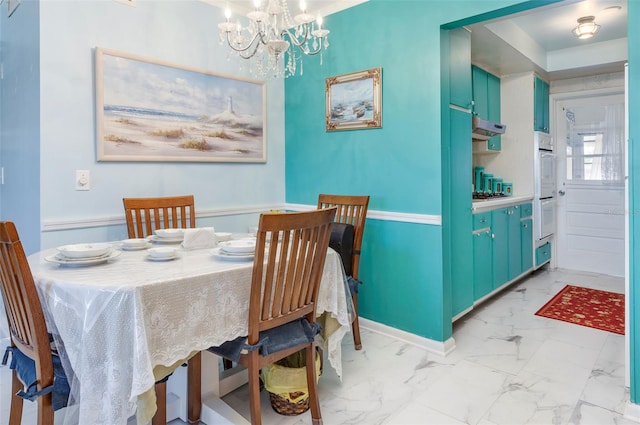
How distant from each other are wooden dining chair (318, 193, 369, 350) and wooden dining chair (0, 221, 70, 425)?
160cm

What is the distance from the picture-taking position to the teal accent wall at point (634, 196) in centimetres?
190

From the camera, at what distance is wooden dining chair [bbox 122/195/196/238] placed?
251 centimetres


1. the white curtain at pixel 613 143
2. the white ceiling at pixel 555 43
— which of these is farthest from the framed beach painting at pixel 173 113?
the white curtain at pixel 613 143

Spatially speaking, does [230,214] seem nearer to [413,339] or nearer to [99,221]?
[99,221]

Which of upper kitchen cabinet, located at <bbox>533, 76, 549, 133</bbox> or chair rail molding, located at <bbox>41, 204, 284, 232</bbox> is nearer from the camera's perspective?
chair rail molding, located at <bbox>41, 204, 284, 232</bbox>

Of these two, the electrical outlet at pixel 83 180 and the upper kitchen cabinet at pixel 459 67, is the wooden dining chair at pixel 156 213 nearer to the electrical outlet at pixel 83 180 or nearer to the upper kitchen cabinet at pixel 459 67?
the electrical outlet at pixel 83 180

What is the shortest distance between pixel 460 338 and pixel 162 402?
2.08 m

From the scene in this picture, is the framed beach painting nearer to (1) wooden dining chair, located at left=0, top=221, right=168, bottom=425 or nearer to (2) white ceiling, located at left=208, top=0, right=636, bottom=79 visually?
(2) white ceiling, located at left=208, top=0, right=636, bottom=79

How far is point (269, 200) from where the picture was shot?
3.61 m

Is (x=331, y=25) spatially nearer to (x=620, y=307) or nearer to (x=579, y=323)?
(x=579, y=323)

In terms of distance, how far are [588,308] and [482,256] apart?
3.39 feet

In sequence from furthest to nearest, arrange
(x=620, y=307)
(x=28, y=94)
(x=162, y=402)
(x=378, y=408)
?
(x=620, y=307) < (x=28, y=94) < (x=378, y=408) < (x=162, y=402)

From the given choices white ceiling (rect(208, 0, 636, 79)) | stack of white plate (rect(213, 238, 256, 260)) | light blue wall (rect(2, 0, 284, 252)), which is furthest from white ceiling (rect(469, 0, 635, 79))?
stack of white plate (rect(213, 238, 256, 260))

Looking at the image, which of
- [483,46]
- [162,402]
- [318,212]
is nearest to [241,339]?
[162,402]
